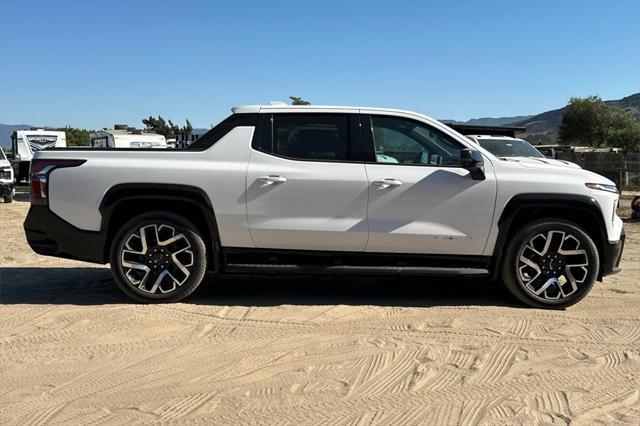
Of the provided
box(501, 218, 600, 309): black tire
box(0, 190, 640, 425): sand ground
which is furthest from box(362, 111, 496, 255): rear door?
box(0, 190, 640, 425): sand ground

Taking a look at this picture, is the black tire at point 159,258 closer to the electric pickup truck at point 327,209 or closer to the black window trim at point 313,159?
the electric pickup truck at point 327,209

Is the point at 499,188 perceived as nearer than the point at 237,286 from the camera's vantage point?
Yes

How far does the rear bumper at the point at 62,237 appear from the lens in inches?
202

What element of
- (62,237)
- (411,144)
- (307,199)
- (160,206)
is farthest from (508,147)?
(62,237)

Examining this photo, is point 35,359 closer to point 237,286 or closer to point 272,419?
point 272,419

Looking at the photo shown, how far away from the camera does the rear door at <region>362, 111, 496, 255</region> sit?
5.04m

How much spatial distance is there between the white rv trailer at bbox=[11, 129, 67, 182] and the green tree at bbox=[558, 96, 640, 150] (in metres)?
44.6

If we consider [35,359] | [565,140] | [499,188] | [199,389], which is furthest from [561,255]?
[565,140]

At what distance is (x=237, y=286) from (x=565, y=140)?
56769mm

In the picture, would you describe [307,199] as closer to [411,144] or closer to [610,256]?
[411,144]

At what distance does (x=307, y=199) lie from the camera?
5043 millimetres

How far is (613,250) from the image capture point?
5.13 meters

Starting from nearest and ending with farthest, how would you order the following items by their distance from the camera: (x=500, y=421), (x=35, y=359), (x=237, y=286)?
(x=500, y=421)
(x=35, y=359)
(x=237, y=286)

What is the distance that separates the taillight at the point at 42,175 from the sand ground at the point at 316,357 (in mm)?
1023
